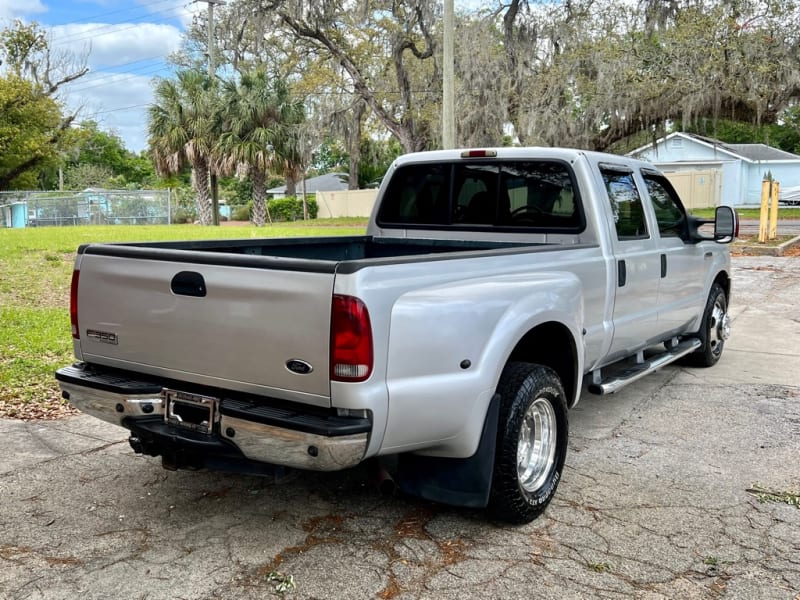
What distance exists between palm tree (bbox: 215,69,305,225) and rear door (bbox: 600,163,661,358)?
24006 millimetres

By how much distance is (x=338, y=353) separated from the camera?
2973mm

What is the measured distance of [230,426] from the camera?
10.6ft

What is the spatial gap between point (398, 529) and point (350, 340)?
4.26 ft

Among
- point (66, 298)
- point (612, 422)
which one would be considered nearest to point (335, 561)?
point (612, 422)

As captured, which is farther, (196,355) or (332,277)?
(196,355)

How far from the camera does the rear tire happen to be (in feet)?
22.6

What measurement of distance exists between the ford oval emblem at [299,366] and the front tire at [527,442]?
1070mm

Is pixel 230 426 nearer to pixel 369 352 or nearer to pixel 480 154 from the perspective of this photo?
pixel 369 352

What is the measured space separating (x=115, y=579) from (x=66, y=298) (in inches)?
323

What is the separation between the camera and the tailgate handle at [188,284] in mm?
3309

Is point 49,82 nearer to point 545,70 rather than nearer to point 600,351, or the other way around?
point 545,70

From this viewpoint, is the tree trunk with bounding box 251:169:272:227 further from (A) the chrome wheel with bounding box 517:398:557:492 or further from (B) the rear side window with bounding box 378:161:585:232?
(A) the chrome wheel with bounding box 517:398:557:492

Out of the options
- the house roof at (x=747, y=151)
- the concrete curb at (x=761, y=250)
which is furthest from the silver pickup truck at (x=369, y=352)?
the house roof at (x=747, y=151)

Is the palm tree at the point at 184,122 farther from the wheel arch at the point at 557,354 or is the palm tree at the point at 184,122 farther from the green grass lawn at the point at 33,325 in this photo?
the wheel arch at the point at 557,354
